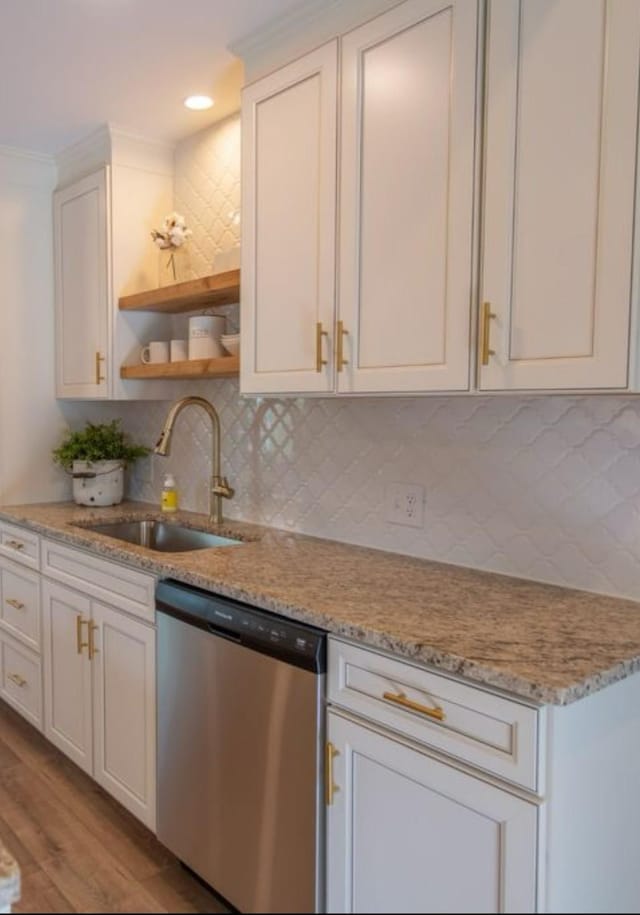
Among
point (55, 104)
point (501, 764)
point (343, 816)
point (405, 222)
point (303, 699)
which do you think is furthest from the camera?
point (55, 104)

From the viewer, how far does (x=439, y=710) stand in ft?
4.20

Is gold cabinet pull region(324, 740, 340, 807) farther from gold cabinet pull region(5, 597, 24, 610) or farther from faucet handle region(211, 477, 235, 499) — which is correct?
gold cabinet pull region(5, 597, 24, 610)

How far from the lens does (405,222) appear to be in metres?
1.69

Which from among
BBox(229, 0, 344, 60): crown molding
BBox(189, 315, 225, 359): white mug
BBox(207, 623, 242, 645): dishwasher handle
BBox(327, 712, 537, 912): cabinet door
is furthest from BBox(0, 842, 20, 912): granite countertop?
BBox(229, 0, 344, 60): crown molding

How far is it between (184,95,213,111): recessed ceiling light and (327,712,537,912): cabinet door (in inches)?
83.4

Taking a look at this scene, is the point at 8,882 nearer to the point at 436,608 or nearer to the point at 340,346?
the point at 436,608

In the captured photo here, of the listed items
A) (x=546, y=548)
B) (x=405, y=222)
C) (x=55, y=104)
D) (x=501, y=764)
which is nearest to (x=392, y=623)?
(x=501, y=764)

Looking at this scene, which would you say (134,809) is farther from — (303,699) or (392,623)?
Answer: (392,623)

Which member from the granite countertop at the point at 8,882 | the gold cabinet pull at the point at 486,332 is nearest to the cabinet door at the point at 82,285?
the gold cabinet pull at the point at 486,332

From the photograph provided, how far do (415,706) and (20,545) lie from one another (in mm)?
2028

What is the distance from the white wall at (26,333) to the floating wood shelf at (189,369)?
568 millimetres

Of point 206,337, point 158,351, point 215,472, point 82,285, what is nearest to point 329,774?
point 215,472

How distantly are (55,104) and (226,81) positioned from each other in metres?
0.68

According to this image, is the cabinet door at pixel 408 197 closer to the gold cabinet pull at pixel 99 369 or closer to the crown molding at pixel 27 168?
the gold cabinet pull at pixel 99 369
